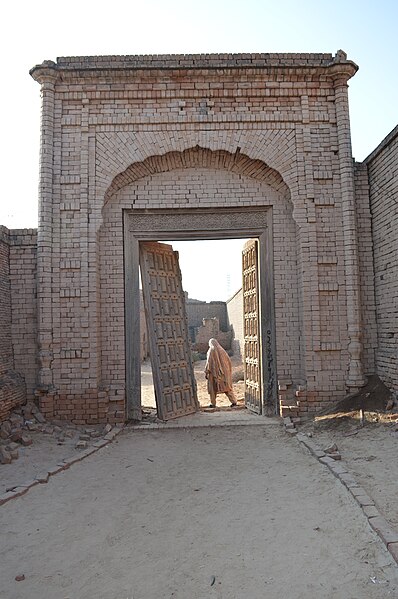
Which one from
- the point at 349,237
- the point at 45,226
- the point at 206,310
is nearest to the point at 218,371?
the point at 349,237

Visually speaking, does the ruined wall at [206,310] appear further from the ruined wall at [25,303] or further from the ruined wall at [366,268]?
the ruined wall at [25,303]

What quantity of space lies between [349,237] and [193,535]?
5.60 meters

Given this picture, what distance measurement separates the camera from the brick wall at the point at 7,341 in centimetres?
717

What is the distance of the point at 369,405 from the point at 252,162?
14.7 ft

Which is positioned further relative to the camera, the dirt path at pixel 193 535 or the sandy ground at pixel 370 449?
the sandy ground at pixel 370 449

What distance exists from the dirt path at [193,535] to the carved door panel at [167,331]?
2547mm

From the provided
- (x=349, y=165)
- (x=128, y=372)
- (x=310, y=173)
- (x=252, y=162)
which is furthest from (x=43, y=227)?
(x=349, y=165)

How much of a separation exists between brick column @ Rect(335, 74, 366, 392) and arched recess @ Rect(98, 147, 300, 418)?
34.3 inches

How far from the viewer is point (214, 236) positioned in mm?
8320

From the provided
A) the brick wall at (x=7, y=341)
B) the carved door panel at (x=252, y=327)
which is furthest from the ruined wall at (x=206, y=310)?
the brick wall at (x=7, y=341)

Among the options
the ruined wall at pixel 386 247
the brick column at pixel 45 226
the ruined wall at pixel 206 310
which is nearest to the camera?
the ruined wall at pixel 386 247

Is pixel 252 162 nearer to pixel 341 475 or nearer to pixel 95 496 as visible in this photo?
pixel 341 475

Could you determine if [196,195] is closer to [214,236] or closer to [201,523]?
[214,236]

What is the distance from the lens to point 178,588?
116 inches
